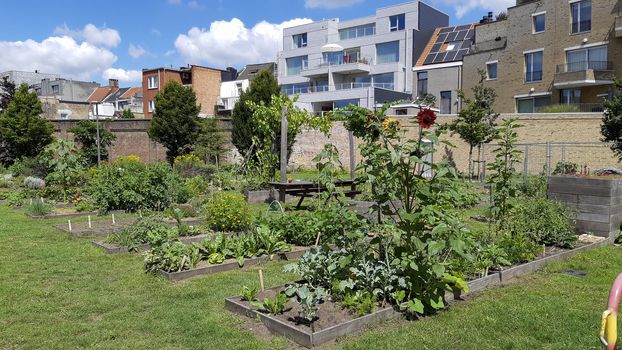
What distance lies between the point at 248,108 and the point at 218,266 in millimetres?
21065

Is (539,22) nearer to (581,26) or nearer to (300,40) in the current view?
(581,26)

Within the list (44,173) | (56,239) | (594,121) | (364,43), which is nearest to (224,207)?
(56,239)

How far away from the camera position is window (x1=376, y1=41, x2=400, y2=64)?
155 ft

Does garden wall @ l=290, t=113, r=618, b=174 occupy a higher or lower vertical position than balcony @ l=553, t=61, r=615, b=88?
lower

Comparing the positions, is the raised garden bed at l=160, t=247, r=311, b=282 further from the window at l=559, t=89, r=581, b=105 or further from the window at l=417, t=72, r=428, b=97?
the window at l=417, t=72, r=428, b=97

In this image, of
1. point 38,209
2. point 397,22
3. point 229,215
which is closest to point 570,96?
point 397,22

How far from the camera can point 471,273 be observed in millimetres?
6297

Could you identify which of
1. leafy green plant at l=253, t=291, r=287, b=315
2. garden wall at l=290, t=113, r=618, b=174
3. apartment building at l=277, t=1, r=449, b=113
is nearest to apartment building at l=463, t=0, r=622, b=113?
garden wall at l=290, t=113, r=618, b=174

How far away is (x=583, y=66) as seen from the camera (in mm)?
33125

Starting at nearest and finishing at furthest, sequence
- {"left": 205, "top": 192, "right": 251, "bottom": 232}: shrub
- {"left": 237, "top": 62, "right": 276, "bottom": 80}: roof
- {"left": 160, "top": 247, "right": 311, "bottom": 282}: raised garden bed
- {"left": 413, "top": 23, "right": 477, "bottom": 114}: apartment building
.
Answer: {"left": 160, "top": 247, "right": 311, "bottom": 282}: raised garden bed, {"left": 205, "top": 192, "right": 251, "bottom": 232}: shrub, {"left": 413, "top": 23, "right": 477, "bottom": 114}: apartment building, {"left": 237, "top": 62, "right": 276, "bottom": 80}: roof

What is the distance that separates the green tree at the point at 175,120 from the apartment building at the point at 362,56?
17.7 m

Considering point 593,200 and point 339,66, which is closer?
point 593,200

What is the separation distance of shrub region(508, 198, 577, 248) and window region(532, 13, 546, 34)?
31.2 meters

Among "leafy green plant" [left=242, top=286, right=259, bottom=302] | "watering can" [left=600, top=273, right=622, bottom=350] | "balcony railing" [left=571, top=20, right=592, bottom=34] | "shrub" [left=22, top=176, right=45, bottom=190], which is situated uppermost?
"balcony railing" [left=571, top=20, right=592, bottom=34]
